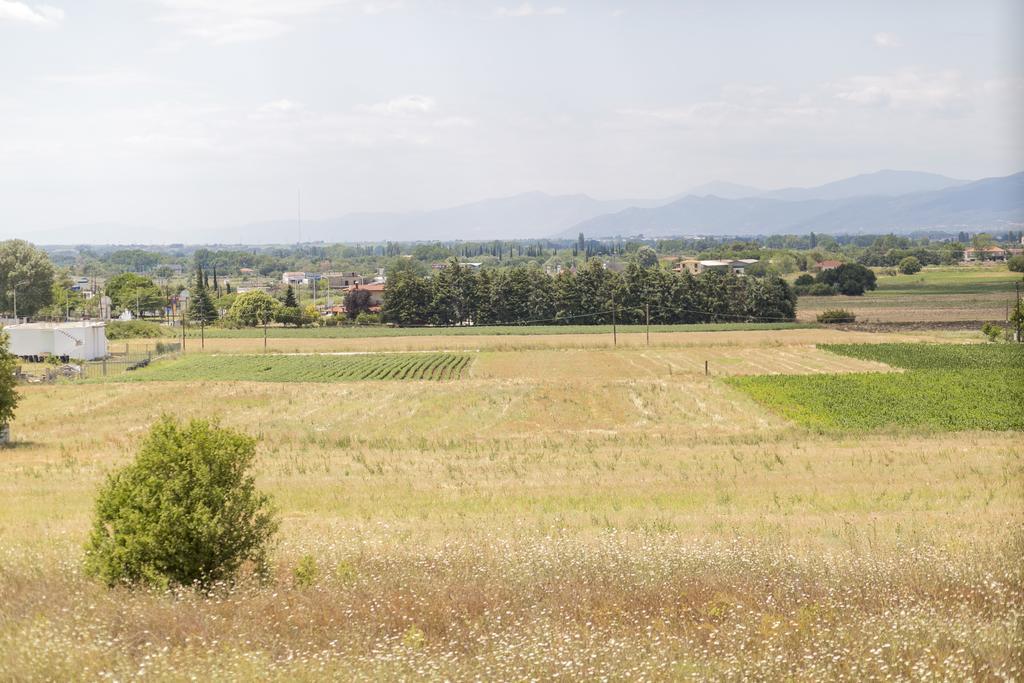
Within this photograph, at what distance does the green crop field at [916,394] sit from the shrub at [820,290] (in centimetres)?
6740

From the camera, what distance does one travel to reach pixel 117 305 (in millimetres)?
135250

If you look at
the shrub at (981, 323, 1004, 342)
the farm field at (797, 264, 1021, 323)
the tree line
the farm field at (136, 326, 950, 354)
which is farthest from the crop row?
the tree line

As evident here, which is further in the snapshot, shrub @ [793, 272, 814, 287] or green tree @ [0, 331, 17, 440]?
shrub @ [793, 272, 814, 287]

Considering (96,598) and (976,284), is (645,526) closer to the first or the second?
(96,598)

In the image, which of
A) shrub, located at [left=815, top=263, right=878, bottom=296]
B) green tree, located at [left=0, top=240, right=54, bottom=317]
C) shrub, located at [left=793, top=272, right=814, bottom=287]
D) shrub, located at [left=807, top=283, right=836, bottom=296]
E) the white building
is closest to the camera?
the white building

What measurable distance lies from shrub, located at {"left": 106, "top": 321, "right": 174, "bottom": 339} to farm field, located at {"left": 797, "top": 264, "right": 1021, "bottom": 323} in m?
67.4

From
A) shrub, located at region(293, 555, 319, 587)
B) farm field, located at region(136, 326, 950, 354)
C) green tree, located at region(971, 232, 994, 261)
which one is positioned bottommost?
farm field, located at region(136, 326, 950, 354)

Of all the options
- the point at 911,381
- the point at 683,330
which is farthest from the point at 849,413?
the point at 683,330

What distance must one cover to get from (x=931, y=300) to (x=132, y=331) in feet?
279

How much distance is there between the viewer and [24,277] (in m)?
104

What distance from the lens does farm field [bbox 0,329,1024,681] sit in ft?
28.1

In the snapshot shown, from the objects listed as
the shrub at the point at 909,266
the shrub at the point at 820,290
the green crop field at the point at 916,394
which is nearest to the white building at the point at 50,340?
the green crop field at the point at 916,394

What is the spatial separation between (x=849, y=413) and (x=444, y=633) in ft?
108

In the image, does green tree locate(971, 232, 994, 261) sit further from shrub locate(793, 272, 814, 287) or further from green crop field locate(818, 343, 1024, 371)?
shrub locate(793, 272, 814, 287)
